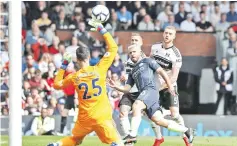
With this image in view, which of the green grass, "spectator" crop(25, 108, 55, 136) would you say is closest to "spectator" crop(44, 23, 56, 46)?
"spectator" crop(25, 108, 55, 136)

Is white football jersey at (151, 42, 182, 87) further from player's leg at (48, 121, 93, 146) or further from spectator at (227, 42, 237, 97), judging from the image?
spectator at (227, 42, 237, 97)

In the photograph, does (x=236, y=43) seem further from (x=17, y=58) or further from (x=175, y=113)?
(x=17, y=58)

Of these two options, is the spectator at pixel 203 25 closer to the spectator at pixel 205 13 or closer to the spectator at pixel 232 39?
the spectator at pixel 205 13

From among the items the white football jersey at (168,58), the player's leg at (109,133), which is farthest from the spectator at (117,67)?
→ the player's leg at (109,133)

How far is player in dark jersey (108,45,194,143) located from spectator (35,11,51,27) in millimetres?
9844

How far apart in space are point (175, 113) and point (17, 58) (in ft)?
12.8

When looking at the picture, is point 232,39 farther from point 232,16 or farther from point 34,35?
point 34,35

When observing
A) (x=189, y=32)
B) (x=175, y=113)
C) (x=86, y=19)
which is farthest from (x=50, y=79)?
(x=175, y=113)

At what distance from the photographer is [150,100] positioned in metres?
14.8

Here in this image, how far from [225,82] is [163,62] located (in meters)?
8.51

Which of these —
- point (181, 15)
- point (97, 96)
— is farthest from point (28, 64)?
point (97, 96)

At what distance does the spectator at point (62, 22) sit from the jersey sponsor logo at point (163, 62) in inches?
350

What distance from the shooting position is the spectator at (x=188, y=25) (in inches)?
978

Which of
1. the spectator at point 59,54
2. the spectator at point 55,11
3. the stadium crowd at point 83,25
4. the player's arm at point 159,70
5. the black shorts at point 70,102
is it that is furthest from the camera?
the spectator at point 55,11
